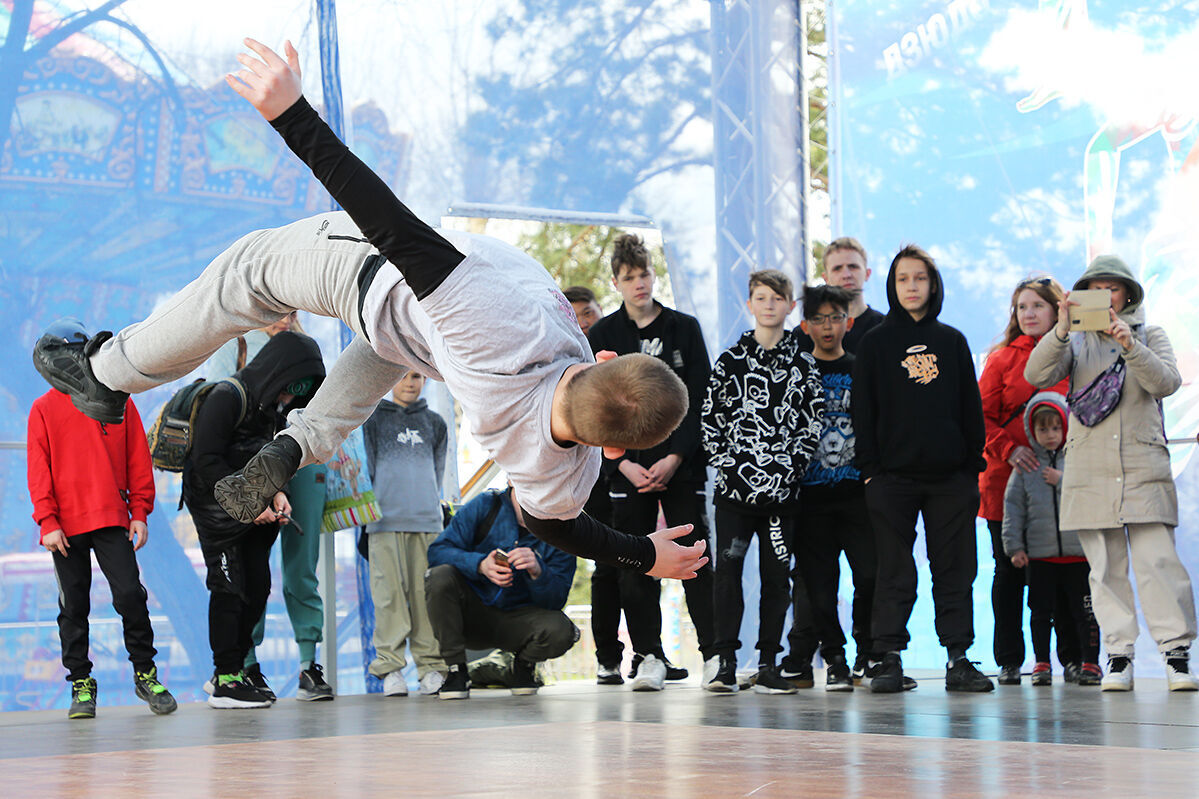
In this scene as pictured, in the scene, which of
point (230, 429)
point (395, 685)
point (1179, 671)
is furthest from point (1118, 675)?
point (230, 429)

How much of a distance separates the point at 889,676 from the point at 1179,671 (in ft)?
3.32

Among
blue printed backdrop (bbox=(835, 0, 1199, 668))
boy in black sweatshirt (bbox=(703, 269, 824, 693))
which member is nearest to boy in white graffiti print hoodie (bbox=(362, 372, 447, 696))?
boy in black sweatshirt (bbox=(703, 269, 824, 693))

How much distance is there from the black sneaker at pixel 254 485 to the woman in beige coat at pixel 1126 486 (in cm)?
298

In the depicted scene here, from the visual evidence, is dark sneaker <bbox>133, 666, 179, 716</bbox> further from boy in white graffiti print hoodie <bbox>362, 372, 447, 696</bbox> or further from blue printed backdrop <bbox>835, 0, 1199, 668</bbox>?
blue printed backdrop <bbox>835, 0, 1199, 668</bbox>

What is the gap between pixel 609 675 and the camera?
5004 mm

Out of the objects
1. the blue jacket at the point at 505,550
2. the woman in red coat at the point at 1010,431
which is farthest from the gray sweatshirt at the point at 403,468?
the woman in red coat at the point at 1010,431

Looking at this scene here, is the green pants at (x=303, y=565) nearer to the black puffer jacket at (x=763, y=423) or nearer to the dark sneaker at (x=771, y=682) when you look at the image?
the black puffer jacket at (x=763, y=423)

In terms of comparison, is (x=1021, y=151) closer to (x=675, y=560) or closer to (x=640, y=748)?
(x=675, y=560)

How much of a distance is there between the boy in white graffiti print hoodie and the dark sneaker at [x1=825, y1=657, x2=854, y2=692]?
155 cm

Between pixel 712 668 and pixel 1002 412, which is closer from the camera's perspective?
pixel 712 668

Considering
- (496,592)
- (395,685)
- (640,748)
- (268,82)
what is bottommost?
(395,685)

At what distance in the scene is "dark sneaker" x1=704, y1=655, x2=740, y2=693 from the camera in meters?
4.44

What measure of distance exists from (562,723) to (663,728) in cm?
31

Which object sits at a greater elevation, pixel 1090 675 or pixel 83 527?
pixel 83 527
